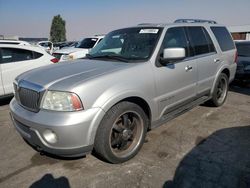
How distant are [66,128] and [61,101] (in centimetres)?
33

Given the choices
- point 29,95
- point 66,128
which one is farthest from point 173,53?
point 29,95

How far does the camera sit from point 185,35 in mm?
4594

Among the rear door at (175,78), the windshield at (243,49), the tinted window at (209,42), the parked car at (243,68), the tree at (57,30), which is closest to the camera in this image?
the rear door at (175,78)

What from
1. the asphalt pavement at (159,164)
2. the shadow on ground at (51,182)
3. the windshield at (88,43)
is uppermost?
the windshield at (88,43)

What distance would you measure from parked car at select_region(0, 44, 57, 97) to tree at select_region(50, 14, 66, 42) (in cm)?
5906

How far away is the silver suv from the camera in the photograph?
9.69ft

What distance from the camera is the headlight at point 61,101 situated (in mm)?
2910

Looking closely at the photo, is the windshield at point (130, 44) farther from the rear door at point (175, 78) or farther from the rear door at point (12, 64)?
the rear door at point (12, 64)

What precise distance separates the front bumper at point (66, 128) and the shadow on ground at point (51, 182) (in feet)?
1.24

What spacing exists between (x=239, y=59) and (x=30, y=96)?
6.97m

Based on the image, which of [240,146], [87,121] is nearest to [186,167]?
[240,146]

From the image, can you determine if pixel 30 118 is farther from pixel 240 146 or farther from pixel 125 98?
pixel 240 146

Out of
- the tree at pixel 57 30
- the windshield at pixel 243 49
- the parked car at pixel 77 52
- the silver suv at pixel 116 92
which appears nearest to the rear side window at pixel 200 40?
the silver suv at pixel 116 92

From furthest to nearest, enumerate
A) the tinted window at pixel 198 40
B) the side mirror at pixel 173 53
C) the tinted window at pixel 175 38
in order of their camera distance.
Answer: the tinted window at pixel 198 40
the tinted window at pixel 175 38
the side mirror at pixel 173 53
